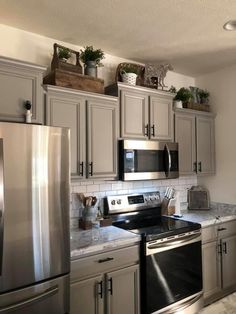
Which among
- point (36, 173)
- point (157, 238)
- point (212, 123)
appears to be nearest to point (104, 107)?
point (36, 173)

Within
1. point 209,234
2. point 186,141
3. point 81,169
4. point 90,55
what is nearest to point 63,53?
point 90,55

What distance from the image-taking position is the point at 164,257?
93.4 inches

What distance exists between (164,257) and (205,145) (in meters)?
1.61

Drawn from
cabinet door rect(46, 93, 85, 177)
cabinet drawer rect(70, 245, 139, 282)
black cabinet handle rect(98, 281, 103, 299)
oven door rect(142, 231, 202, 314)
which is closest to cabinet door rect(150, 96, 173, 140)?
cabinet door rect(46, 93, 85, 177)

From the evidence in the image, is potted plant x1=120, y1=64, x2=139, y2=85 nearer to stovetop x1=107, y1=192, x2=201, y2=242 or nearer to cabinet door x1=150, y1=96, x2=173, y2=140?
cabinet door x1=150, y1=96, x2=173, y2=140

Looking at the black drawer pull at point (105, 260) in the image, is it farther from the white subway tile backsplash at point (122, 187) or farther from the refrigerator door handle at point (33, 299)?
the white subway tile backsplash at point (122, 187)

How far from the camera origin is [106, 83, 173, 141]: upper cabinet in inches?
103

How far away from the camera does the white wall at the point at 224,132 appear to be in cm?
333

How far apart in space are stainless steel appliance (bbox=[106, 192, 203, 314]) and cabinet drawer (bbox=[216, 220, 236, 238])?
1.31 ft

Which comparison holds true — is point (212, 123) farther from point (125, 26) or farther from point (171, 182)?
point (125, 26)

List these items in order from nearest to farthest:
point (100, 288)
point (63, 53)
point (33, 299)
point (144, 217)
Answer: point (33, 299), point (100, 288), point (63, 53), point (144, 217)

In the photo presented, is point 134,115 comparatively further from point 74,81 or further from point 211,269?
point 211,269

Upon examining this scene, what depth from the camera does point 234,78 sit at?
3312 millimetres

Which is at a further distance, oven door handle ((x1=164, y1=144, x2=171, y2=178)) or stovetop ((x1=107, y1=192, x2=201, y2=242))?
oven door handle ((x1=164, y1=144, x2=171, y2=178))
